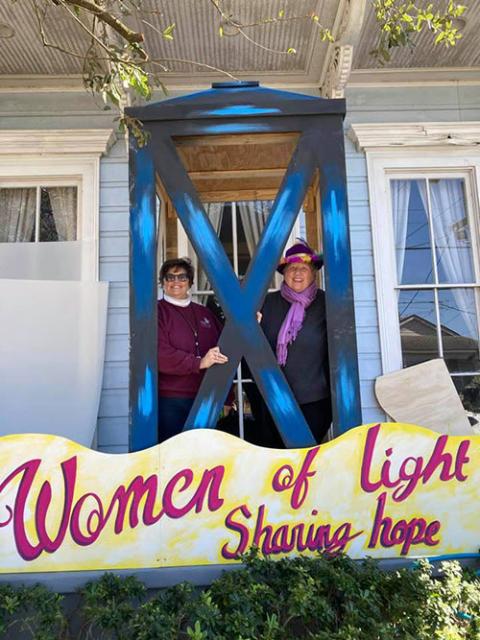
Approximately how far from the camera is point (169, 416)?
3.26 metres

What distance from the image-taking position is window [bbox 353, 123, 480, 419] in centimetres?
479

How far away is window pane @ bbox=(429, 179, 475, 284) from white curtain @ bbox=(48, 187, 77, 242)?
122 inches

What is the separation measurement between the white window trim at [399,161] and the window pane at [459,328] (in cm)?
26

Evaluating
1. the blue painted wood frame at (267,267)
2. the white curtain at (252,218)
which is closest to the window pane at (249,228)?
the white curtain at (252,218)

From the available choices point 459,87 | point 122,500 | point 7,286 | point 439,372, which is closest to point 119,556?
point 122,500

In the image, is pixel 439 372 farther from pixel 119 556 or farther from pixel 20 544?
pixel 20 544

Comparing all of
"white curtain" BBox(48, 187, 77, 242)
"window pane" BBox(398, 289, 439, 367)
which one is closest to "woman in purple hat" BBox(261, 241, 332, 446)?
"window pane" BBox(398, 289, 439, 367)

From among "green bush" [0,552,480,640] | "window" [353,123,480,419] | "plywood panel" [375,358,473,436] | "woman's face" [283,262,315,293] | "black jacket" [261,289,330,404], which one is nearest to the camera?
"green bush" [0,552,480,640]

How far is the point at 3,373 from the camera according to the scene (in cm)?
438

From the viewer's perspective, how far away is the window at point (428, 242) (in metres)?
4.79

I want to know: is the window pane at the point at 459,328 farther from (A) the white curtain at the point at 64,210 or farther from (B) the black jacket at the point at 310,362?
(A) the white curtain at the point at 64,210

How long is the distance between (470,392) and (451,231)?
1388 millimetres

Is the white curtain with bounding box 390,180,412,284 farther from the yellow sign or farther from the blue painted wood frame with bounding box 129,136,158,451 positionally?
the blue painted wood frame with bounding box 129,136,158,451

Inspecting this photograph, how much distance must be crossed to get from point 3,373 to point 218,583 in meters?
2.70
